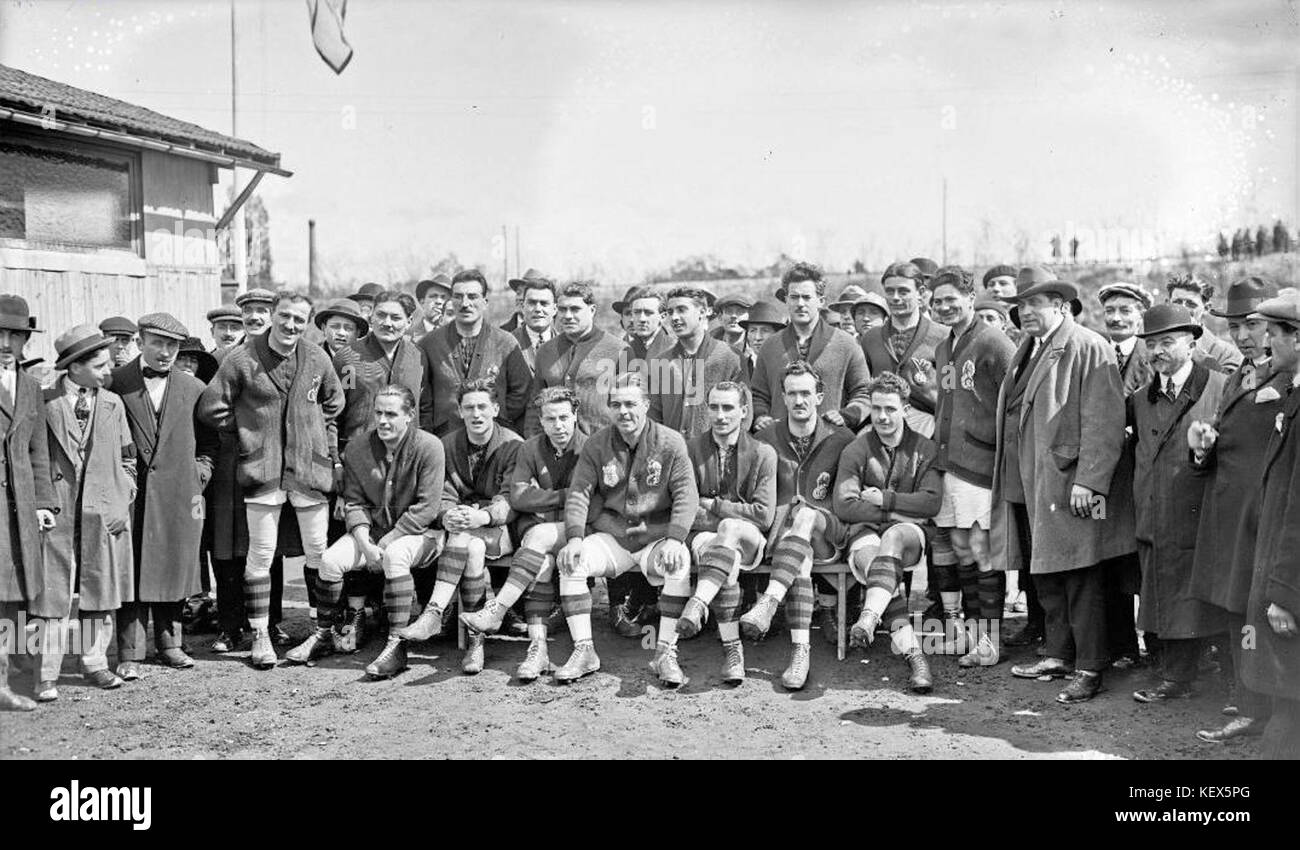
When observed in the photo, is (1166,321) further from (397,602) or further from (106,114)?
(106,114)

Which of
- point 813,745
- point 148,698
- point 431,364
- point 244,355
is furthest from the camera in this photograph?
point 431,364

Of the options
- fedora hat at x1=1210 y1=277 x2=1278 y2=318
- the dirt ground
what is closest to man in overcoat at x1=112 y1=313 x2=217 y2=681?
the dirt ground

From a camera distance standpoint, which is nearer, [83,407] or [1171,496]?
[1171,496]

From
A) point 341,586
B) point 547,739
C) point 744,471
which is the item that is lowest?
point 547,739

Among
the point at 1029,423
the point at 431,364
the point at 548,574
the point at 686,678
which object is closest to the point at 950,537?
the point at 1029,423

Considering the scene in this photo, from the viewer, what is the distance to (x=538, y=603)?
260 inches

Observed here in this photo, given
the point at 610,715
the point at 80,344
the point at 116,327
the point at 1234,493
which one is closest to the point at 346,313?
the point at 116,327

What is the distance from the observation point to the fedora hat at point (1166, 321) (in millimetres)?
5758

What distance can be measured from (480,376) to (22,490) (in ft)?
9.34

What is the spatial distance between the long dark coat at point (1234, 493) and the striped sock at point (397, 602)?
4215mm

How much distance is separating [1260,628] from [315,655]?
16.5ft

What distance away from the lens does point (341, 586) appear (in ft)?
22.8

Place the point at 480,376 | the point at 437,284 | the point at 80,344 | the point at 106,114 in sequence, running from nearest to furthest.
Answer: the point at 80,344 < the point at 480,376 < the point at 437,284 < the point at 106,114

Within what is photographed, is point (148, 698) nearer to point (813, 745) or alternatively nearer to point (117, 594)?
point (117, 594)
